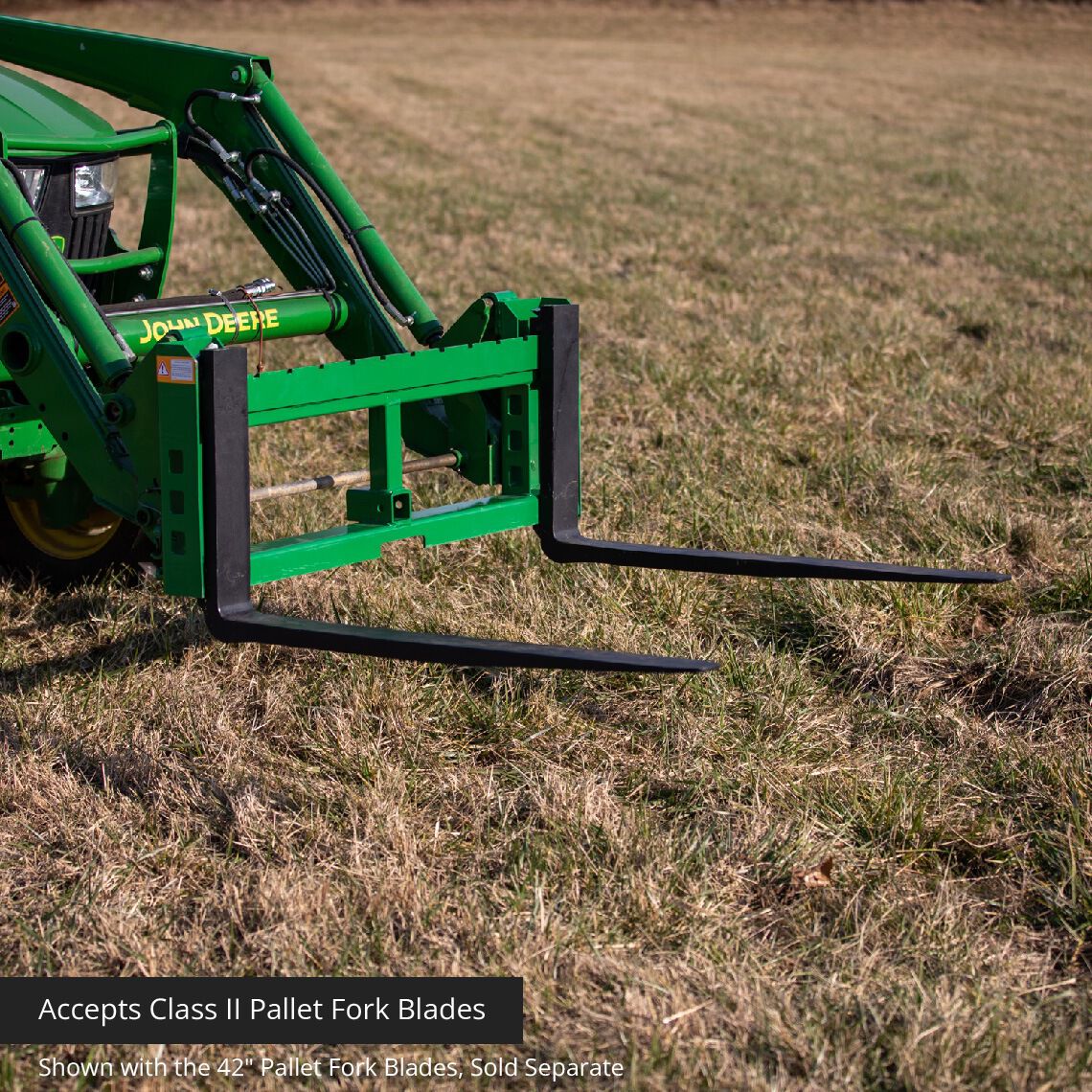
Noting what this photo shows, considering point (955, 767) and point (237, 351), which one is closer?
point (237, 351)

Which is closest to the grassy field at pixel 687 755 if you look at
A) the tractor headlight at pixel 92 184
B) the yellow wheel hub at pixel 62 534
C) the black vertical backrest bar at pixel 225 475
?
the yellow wheel hub at pixel 62 534

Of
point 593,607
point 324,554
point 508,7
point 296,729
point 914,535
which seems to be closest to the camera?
point 324,554

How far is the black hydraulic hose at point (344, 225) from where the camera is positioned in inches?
161

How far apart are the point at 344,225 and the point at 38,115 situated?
852mm

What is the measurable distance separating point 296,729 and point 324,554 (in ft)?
1.55

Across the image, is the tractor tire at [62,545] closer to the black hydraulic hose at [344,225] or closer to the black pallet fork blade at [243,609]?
the black hydraulic hose at [344,225]

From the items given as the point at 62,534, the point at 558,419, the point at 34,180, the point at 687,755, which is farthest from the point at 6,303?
the point at 687,755

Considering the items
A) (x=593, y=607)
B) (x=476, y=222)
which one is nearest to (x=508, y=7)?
(x=476, y=222)

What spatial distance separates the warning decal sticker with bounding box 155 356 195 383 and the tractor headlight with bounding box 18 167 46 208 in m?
1.10

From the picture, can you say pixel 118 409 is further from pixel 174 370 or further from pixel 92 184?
pixel 92 184

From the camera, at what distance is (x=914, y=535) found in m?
4.73

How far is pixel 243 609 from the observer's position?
3150mm

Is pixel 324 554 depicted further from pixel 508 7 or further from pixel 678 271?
pixel 508 7

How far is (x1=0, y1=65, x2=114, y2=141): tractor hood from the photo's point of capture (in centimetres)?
392
